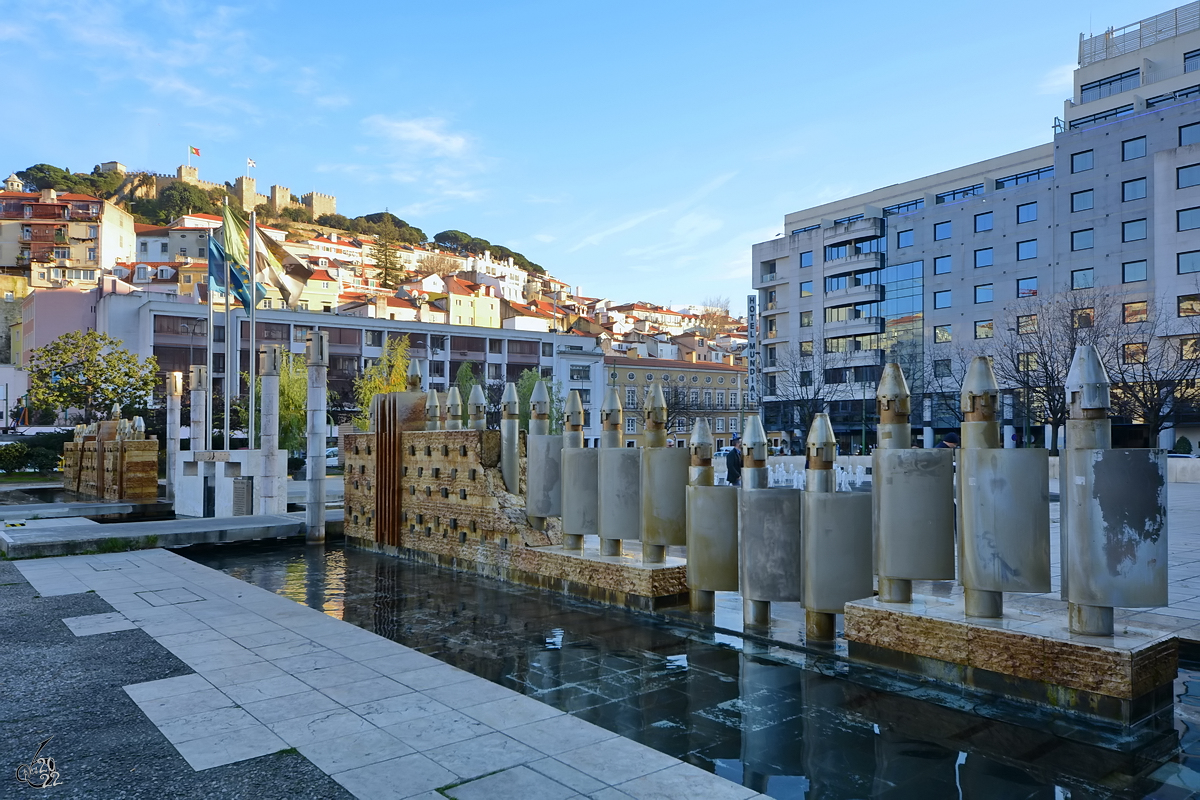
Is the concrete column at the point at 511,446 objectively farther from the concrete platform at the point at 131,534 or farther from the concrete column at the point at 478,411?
the concrete platform at the point at 131,534

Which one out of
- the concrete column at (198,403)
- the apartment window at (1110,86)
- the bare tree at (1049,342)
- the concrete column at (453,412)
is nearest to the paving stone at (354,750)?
the concrete column at (453,412)

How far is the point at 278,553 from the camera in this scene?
14.7 metres

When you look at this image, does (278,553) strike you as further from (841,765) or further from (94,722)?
(841,765)

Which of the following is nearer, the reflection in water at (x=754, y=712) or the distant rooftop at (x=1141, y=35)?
the reflection in water at (x=754, y=712)

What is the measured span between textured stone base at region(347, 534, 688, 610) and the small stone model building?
15.3 metres

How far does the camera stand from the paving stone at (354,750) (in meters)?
4.77

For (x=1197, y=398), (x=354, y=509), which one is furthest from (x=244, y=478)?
(x=1197, y=398)

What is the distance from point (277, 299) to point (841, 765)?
71784mm

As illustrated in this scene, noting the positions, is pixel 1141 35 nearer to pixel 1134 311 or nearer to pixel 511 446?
pixel 1134 311

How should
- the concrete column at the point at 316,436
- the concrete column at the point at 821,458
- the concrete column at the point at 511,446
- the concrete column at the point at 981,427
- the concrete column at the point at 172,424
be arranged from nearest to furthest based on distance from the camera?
the concrete column at the point at 981,427 → the concrete column at the point at 821,458 → the concrete column at the point at 511,446 → the concrete column at the point at 316,436 → the concrete column at the point at 172,424

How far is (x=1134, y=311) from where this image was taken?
4641cm

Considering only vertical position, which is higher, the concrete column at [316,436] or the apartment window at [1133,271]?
the apartment window at [1133,271]

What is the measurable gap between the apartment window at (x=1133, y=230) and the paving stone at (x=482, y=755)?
5281cm

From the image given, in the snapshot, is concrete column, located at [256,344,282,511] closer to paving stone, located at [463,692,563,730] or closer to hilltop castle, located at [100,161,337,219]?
paving stone, located at [463,692,563,730]
